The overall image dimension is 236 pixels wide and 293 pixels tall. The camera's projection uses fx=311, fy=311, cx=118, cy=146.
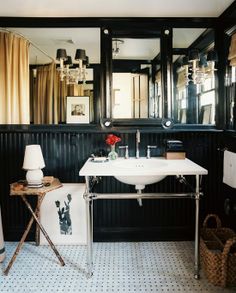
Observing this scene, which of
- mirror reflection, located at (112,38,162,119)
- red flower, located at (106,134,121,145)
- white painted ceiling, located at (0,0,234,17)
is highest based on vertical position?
white painted ceiling, located at (0,0,234,17)

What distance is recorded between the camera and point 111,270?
94.7 inches

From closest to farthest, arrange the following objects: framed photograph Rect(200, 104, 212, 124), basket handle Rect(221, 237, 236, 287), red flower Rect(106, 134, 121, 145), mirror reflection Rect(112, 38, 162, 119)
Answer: basket handle Rect(221, 237, 236, 287) → red flower Rect(106, 134, 121, 145) → mirror reflection Rect(112, 38, 162, 119) → framed photograph Rect(200, 104, 212, 124)

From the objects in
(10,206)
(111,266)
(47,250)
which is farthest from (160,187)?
(10,206)

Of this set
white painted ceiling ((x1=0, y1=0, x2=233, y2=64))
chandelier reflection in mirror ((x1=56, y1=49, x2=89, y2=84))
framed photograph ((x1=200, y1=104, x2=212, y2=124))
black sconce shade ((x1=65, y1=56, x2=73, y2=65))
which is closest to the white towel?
framed photograph ((x1=200, y1=104, x2=212, y2=124))

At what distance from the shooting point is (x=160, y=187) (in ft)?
9.64

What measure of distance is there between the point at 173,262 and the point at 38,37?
231 centimetres

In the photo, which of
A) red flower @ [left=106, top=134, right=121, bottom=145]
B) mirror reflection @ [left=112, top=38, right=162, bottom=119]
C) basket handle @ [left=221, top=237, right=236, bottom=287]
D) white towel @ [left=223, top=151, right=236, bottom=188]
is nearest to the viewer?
basket handle @ [left=221, top=237, right=236, bottom=287]

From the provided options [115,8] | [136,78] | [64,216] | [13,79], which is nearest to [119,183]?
[64,216]

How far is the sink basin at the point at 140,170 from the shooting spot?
2.19m

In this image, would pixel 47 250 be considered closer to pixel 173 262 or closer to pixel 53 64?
pixel 173 262

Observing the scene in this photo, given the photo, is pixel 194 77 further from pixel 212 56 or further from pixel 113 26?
pixel 113 26

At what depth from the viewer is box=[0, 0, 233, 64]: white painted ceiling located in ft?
8.29

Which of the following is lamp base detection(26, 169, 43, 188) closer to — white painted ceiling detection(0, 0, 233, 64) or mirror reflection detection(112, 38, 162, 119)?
mirror reflection detection(112, 38, 162, 119)

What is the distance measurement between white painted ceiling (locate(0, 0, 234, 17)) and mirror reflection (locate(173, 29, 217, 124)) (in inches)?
8.2
